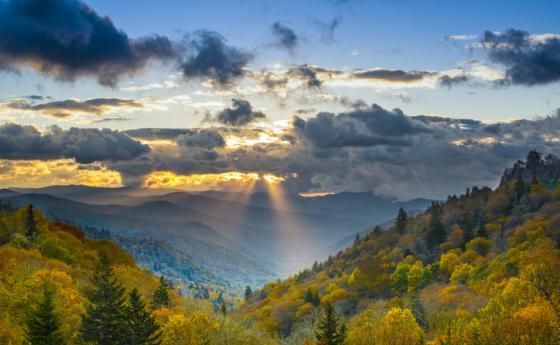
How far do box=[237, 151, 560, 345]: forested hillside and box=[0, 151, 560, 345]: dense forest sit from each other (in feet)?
1.07

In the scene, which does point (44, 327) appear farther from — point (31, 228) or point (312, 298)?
point (312, 298)

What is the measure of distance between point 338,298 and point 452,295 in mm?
52080

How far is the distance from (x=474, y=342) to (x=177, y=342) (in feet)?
135

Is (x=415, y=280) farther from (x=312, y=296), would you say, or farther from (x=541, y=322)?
(x=541, y=322)

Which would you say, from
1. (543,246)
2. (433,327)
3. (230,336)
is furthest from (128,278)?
(543,246)

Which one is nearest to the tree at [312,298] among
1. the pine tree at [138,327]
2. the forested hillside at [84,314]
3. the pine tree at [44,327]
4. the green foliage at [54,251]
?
the forested hillside at [84,314]

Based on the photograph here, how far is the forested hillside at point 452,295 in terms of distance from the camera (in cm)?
6744

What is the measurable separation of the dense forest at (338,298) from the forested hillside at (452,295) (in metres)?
0.33

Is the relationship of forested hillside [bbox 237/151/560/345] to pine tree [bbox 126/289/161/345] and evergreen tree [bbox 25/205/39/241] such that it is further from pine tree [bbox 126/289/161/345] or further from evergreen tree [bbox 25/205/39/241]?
evergreen tree [bbox 25/205/39/241]

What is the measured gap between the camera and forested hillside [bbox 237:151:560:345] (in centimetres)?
6744

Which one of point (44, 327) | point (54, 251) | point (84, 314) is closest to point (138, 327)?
point (84, 314)

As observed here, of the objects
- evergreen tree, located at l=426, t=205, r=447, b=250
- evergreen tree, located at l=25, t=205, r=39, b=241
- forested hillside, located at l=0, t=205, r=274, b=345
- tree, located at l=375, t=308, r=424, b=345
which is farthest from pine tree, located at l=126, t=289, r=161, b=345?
evergreen tree, located at l=426, t=205, r=447, b=250

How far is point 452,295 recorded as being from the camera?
12594 centimetres

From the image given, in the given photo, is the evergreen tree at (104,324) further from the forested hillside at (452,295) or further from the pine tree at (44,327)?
the forested hillside at (452,295)
